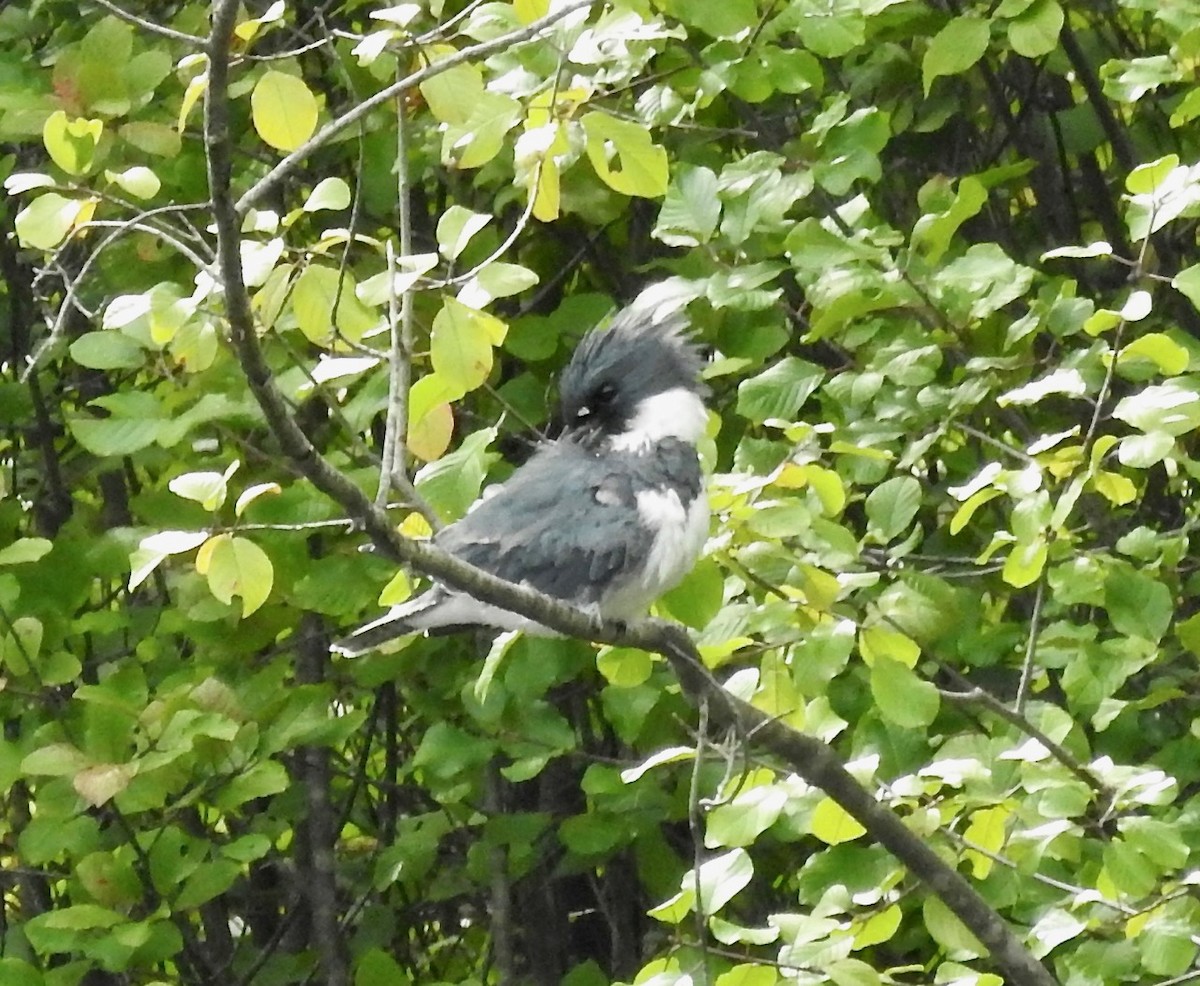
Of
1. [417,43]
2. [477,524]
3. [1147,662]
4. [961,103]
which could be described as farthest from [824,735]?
[961,103]

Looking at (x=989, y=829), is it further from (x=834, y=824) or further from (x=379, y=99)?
(x=379, y=99)

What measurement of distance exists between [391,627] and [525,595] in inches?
21.2

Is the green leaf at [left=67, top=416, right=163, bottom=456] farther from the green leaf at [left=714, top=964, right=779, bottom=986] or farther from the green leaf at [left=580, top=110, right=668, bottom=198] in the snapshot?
the green leaf at [left=714, top=964, right=779, bottom=986]

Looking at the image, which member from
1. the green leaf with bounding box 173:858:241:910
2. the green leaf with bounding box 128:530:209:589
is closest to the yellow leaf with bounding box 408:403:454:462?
the green leaf with bounding box 128:530:209:589

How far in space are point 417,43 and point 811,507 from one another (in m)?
0.64

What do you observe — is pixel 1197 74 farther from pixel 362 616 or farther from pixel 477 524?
pixel 362 616

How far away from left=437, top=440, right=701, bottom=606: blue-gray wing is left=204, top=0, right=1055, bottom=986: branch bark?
0.18 metres

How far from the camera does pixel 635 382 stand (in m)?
1.84

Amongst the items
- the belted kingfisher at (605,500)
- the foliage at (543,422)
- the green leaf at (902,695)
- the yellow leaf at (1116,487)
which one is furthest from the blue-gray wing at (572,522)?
the yellow leaf at (1116,487)

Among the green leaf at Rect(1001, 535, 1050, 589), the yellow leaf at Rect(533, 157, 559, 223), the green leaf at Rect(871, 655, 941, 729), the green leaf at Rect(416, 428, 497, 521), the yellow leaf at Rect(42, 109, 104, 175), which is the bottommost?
the green leaf at Rect(871, 655, 941, 729)

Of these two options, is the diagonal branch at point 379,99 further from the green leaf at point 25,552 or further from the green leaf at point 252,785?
the green leaf at point 252,785

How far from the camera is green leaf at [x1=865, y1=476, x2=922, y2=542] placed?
5.25ft

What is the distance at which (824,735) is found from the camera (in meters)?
1.47

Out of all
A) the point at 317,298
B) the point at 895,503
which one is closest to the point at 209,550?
the point at 317,298
